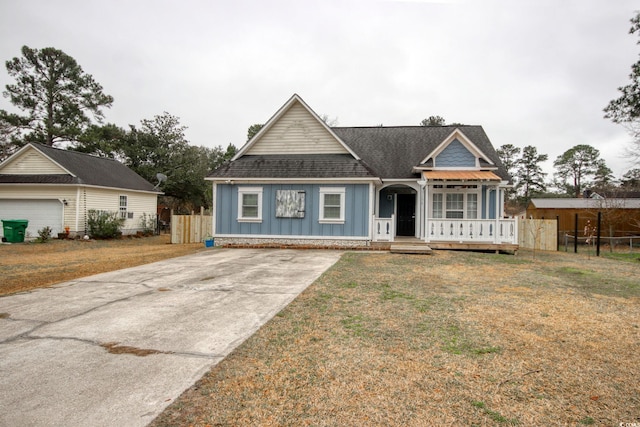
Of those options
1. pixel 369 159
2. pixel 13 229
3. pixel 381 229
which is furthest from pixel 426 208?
pixel 13 229

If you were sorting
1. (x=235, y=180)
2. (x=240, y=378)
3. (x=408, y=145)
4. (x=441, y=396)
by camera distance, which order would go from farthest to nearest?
1. (x=408, y=145)
2. (x=235, y=180)
3. (x=240, y=378)
4. (x=441, y=396)

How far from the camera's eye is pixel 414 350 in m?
3.87

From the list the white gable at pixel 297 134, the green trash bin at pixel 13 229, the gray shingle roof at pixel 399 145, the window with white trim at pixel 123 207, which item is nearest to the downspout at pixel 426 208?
the gray shingle roof at pixel 399 145

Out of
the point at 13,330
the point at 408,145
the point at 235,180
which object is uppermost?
the point at 408,145

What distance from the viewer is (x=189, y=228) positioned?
61.9 feet

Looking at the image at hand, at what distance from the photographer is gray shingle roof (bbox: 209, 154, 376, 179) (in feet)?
46.6

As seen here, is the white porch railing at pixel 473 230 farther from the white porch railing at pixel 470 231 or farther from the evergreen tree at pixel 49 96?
the evergreen tree at pixel 49 96

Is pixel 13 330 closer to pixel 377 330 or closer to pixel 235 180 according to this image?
pixel 377 330

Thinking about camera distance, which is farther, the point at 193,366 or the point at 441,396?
the point at 193,366

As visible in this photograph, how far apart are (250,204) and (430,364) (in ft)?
40.7

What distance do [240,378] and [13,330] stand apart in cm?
361

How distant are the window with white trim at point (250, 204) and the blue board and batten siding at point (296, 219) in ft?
0.49

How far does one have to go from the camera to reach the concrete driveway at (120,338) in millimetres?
2752

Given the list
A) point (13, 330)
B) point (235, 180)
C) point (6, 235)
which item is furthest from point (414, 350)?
point (6, 235)
